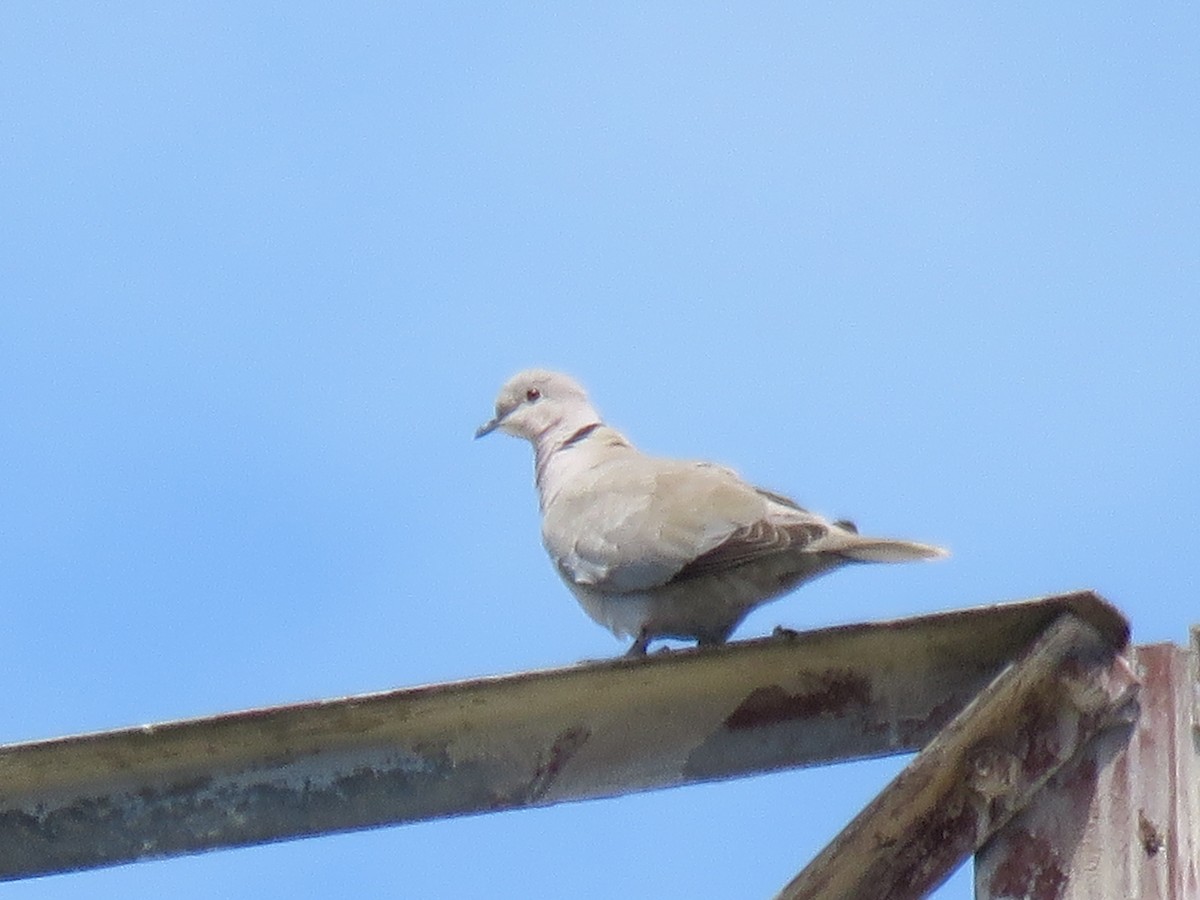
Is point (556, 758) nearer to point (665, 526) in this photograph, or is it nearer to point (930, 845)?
point (930, 845)

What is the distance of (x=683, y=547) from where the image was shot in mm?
4863

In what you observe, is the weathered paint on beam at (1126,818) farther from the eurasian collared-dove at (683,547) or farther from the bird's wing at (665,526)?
the bird's wing at (665,526)

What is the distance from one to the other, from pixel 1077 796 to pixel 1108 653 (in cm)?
19

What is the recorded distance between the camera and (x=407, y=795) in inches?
122

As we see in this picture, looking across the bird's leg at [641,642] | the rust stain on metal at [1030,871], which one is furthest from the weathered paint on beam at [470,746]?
the bird's leg at [641,642]

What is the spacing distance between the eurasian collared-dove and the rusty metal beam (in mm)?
1704

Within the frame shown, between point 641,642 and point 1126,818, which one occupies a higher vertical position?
point 641,642

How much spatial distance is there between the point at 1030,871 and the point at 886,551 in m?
1.96

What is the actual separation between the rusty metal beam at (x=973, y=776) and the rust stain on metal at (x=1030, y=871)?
0.04 metres

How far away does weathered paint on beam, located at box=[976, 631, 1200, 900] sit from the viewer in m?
2.49

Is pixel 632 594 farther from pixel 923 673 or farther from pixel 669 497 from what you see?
pixel 923 673

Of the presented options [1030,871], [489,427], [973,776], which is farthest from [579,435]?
[1030,871]

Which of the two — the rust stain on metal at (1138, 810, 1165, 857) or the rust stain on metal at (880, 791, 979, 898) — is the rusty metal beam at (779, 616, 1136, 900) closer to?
the rust stain on metal at (880, 791, 979, 898)

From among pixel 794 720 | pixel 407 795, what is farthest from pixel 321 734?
pixel 794 720
